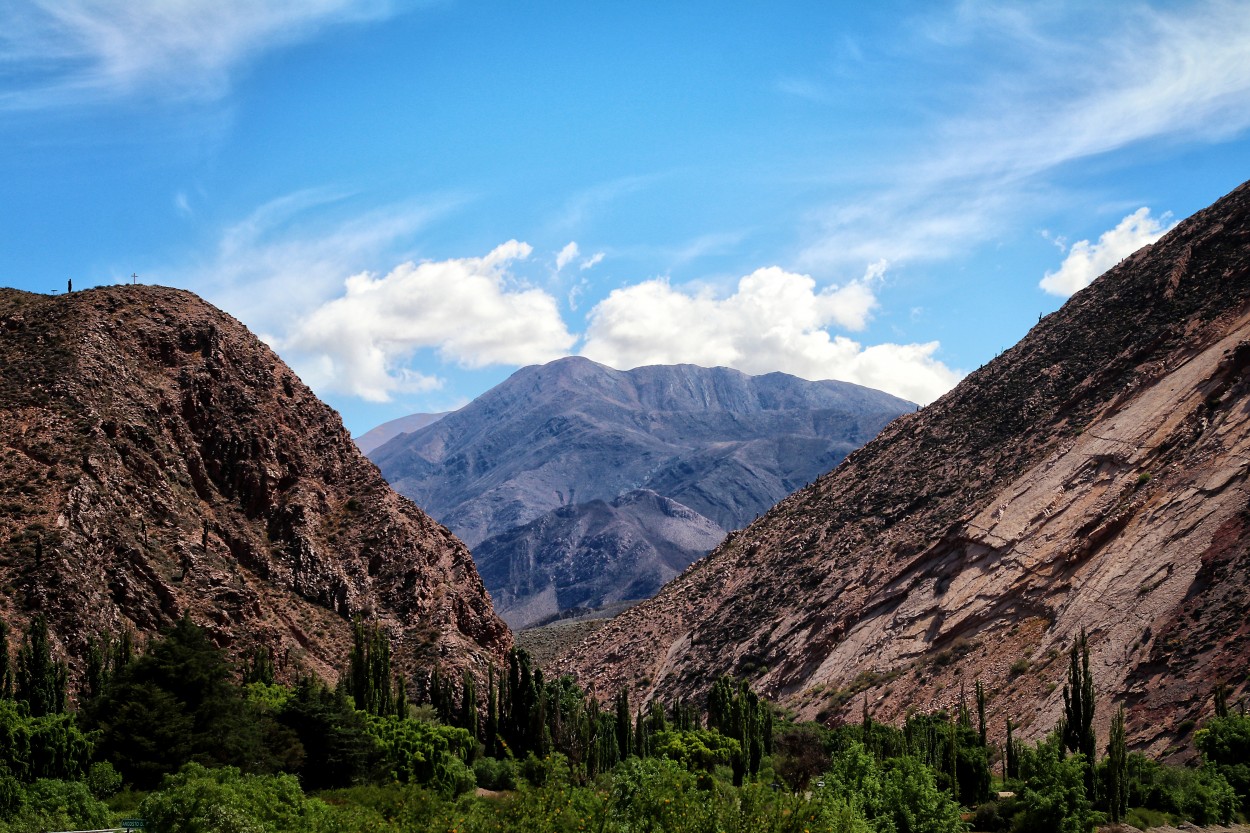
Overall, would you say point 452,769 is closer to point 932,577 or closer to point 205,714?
point 205,714

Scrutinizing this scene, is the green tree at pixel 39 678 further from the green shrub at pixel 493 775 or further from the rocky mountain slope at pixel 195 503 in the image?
the green shrub at pixel 493 775

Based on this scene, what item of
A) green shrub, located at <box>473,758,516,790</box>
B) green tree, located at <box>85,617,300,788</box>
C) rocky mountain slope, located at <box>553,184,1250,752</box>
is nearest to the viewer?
green tree, located at <box>85,617,300,788</box>

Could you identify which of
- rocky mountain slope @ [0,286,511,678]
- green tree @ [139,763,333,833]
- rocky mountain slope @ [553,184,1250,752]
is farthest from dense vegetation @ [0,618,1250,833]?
rocky mountain slope @ [553,184,1250,752]

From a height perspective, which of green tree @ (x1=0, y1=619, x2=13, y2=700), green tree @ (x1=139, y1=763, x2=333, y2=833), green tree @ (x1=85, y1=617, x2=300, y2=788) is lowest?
green tree @ (x1=139, y1=763, x2=333, y2=833)

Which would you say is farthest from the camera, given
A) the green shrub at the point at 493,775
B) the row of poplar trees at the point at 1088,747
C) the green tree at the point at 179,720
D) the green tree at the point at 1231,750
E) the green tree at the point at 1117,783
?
the green shrub at the point at 493,775

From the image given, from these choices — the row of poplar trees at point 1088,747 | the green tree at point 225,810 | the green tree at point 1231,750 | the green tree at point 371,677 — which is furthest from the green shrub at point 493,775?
the green tree at point 1231,750

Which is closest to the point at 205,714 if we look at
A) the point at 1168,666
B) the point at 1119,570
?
the point at 1168,666

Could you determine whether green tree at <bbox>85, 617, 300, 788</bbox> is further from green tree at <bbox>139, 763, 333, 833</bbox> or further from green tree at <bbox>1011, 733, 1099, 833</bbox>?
green tree at <bbox>1011, 733, 1099, 833</bbox>
